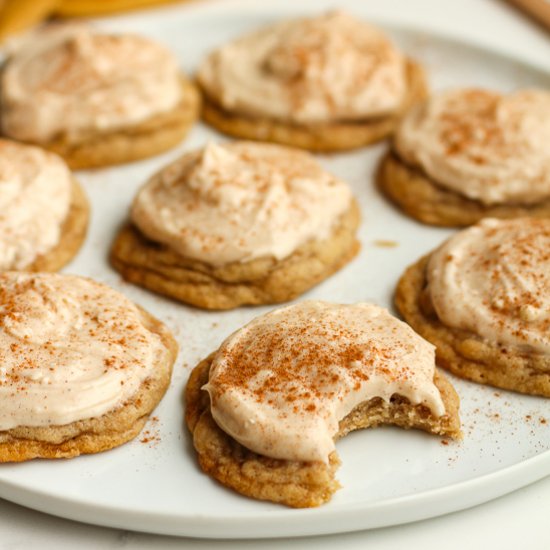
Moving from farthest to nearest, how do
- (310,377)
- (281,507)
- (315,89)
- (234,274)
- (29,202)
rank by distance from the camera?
(315,89)
(29,202)
(234,274)
(310,377)
(281,507)

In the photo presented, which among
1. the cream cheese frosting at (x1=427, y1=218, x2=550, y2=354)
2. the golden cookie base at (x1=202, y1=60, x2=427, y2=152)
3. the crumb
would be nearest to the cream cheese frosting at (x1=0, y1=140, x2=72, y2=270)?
the golden cookie base at (x1=202, y1=60, x2=427, y2=152)

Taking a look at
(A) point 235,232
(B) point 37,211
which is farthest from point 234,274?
(B) point 37,211

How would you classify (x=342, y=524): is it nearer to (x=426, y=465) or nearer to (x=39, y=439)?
(x=426, y=465)

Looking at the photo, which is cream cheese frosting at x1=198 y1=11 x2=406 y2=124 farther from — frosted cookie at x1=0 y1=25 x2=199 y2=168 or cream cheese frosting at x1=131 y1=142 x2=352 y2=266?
cream cheese frosting at x1=131 y1=142 x2=352 y2=266

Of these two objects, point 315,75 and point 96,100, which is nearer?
point 96,100

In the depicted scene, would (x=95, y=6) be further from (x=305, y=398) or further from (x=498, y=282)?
(x=305, y=398)

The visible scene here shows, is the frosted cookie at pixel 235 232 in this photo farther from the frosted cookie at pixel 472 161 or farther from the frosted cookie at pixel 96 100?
the frosted cookie at pixel 96 100

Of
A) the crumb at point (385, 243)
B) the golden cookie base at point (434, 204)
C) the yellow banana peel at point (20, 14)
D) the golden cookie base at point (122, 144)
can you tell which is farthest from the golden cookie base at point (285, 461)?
the yellow banana peel at point (20, 14)
